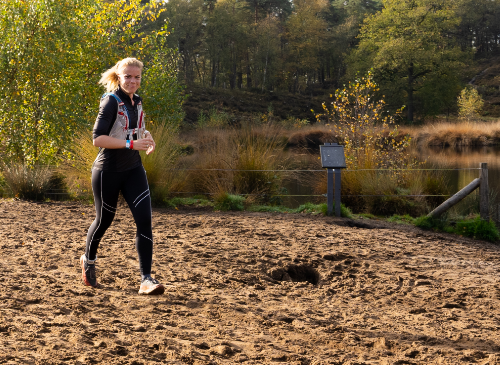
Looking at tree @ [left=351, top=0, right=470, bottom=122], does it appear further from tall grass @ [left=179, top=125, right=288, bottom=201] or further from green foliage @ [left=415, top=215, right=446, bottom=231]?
green foliage @ [left=415, top=215, right=446, bottom=231]

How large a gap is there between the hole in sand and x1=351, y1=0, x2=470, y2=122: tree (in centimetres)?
4153

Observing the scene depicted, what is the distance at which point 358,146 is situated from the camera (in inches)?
468

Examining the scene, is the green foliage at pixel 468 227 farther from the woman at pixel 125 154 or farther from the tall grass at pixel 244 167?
the woman at pixel 125 154

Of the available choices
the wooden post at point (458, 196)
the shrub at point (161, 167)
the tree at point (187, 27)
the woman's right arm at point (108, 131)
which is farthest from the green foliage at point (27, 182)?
the tree at point (187, 27)

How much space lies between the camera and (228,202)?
9.66m

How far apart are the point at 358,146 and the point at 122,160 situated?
855 cm

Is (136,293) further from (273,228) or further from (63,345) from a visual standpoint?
(273,228)

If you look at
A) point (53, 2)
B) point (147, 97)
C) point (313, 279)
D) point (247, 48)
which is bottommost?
point (313, 279)

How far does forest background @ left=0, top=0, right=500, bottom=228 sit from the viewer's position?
1080cm

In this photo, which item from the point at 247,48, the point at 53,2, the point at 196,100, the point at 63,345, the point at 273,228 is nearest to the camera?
the point at 63,345

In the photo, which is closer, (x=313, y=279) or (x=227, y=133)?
(x=313, y=279)

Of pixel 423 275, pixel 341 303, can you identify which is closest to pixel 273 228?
pixel 423 275

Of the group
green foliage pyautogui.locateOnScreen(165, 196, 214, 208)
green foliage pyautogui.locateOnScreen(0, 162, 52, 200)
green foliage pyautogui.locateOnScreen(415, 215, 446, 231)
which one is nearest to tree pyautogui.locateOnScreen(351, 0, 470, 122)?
green foliage pyautogui.locateOnScreen(165, 196, 214, 208)

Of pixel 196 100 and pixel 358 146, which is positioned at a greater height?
pixel 196 100
